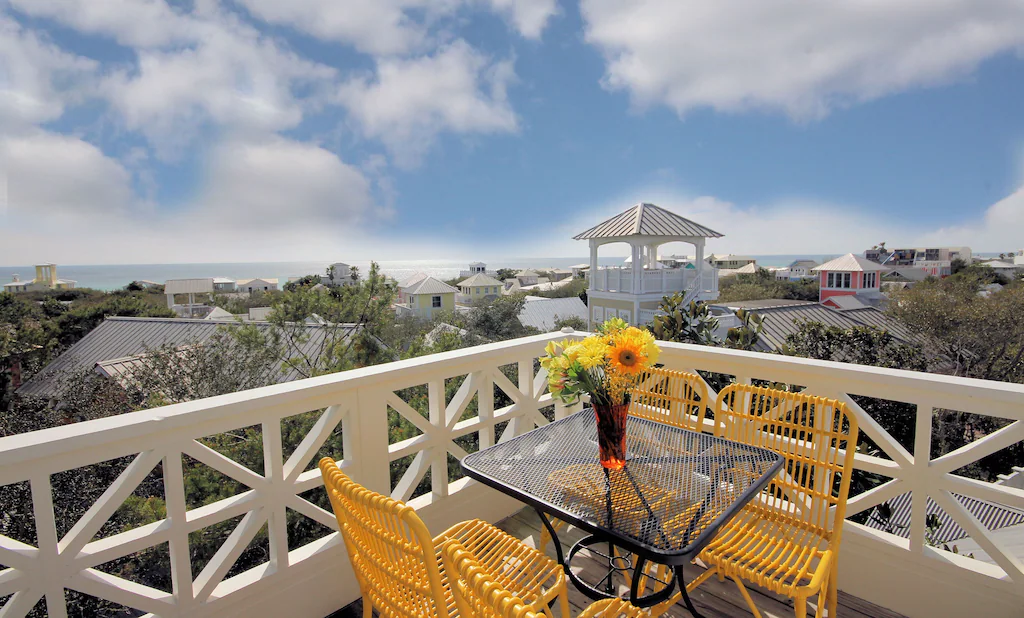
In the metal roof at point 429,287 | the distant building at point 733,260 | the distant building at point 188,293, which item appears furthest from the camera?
the distant building at point 733,260

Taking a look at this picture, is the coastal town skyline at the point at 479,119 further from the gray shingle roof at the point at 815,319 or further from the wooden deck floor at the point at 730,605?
the wooden deck floor at the point at 730,605

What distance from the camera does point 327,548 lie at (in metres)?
2.01

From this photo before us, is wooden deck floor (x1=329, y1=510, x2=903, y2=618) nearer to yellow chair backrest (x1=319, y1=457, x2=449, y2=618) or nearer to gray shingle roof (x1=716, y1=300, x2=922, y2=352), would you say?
yellow chair backrest (x1=319, y1=457, x2=449, y2=618)

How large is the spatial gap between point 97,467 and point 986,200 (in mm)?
30879

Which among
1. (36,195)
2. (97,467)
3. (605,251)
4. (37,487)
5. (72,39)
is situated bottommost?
(97,467)

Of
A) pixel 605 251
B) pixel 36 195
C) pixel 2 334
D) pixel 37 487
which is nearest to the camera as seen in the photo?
pixel 37 487

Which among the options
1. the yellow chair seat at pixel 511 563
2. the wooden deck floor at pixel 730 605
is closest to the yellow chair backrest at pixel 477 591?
the yellow chair seat at pixel 511 563

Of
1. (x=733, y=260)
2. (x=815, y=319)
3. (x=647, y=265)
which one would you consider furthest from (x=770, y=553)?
(x=733, y=260)

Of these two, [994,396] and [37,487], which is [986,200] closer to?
[994,396]

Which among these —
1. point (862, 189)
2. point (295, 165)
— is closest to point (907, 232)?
point (862, 189)

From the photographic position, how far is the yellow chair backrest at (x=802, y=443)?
1.78 m

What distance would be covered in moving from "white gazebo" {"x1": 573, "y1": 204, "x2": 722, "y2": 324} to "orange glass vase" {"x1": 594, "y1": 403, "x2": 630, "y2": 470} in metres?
11.5

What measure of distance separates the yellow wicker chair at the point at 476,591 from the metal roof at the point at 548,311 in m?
22.5

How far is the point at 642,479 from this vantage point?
1.66 m
